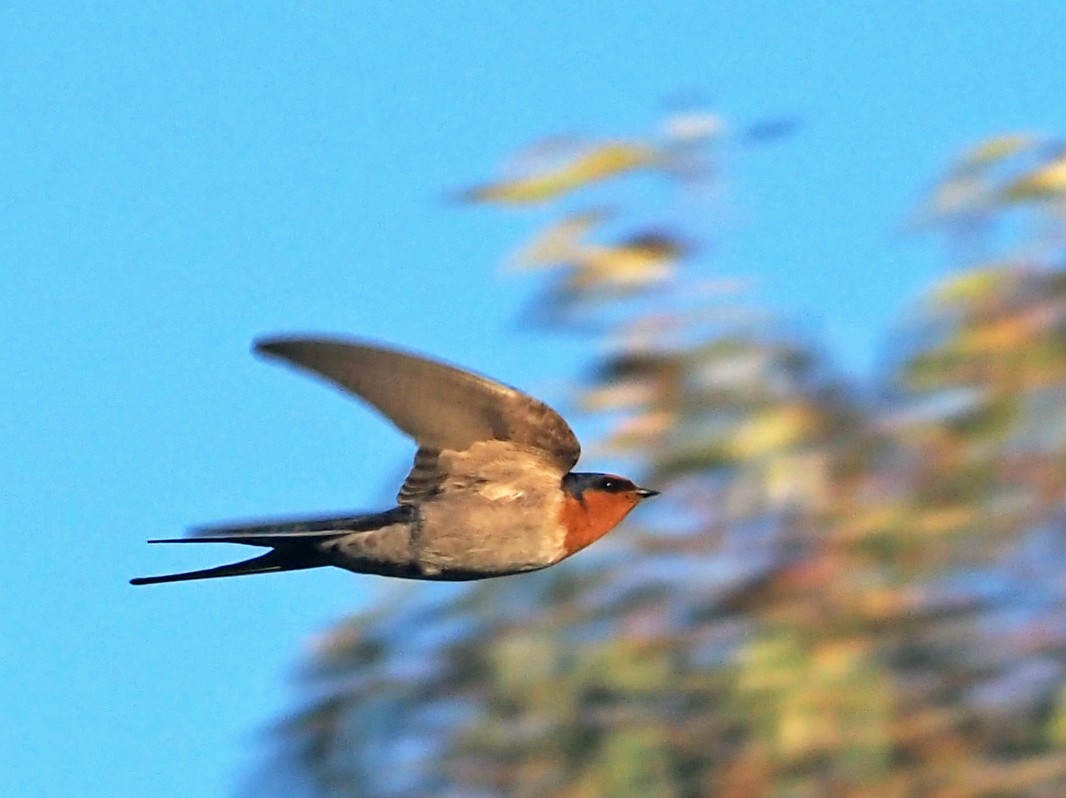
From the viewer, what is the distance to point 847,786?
488cm

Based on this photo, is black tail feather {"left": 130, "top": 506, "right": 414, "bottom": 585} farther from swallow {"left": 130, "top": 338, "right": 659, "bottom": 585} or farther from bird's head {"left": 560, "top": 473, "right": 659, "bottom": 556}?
bird's head {"left": 560, "top": 473, "right": 659, "bottom": 556}

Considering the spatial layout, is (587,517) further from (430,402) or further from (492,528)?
(430,402)

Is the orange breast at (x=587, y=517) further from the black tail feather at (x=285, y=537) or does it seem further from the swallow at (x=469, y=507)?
the black tail feather at (x=285, y=537)

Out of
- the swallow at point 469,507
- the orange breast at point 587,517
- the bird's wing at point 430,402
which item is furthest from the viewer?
the orange breast at point 587,517

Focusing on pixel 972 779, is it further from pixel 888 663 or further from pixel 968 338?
pixel 968 338

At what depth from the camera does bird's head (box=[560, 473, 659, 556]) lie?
4.88m

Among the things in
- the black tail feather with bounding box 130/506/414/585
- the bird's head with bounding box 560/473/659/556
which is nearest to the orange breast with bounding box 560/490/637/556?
the bird's head with bounding box 560/473/659/556

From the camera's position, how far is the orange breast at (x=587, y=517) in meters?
4.88

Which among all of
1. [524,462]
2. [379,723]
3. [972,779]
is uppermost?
[524,462]

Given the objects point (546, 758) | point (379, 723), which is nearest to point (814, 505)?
point (546, 758)

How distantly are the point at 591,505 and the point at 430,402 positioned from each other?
44cm

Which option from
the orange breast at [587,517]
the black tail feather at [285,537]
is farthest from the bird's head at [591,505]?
the black tail feather at [285,537]

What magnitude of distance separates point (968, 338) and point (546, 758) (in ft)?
4.50

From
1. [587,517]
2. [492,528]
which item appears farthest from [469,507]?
[587,517]
